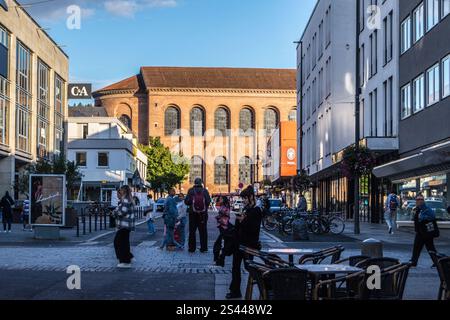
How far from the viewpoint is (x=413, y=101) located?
35.9 meters

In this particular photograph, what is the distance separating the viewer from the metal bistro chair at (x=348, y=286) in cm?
826

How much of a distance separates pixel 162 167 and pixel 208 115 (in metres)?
16.8

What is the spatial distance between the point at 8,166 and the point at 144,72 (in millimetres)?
76619

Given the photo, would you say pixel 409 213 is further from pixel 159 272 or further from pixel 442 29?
pixel 159 272

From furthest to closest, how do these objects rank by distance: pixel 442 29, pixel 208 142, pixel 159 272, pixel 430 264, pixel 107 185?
1. pixel 208 142
2. pixel 107 185
3. pixel 442 29
4. pixel 430 264
5. pixel 159 272

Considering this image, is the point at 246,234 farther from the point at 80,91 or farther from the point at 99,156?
the point at 99,156

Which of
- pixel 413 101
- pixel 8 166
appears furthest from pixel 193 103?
pixel 413 101

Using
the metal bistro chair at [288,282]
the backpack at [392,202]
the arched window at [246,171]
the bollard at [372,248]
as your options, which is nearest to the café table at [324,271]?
the metal bistro chair at [288,282]

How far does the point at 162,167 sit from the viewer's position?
10769 cm

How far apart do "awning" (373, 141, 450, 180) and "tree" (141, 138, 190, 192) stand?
67277 mm

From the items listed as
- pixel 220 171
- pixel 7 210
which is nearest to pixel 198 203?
pixel 7 210

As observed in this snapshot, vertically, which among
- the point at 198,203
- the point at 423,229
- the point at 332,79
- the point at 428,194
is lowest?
the point at 423,229

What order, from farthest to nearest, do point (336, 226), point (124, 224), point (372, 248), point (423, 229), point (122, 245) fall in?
1. point (336, 226)
2. point (423, 229)
3. point (122, 245)
4. point (124, 224)
5. point (372, 248)

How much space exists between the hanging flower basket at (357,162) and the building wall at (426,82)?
9.57 feet
